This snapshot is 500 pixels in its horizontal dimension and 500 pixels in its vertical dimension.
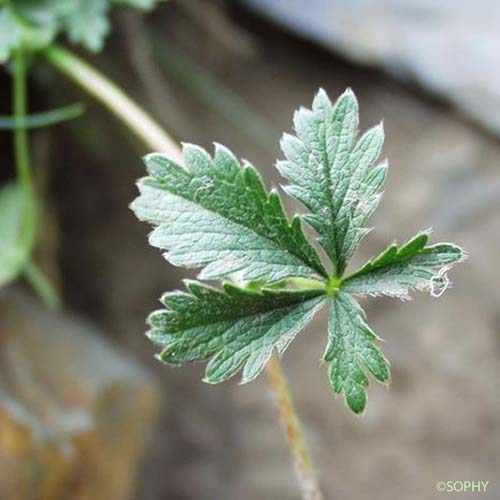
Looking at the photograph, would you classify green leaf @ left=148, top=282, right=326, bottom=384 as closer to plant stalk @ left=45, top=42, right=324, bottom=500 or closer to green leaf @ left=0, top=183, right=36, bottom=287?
plant stalk @ left=45, top=42, right=324, bottom=500

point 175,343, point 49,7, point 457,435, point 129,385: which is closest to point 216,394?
point 129,385

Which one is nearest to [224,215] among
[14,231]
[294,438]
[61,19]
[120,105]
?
[294,438]

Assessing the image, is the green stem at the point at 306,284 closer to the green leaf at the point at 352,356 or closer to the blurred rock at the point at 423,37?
the green leaf at the point at 352,356

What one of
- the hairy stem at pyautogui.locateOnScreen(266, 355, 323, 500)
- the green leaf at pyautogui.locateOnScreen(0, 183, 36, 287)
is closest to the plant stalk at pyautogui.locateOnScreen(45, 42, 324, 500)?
the hairy stem at pyautogui.locateOnScreen(266, 355, 323, 500)

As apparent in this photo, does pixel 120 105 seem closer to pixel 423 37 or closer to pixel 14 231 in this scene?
pixel 14 231

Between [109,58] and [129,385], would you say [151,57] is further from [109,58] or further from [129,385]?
[129,385]

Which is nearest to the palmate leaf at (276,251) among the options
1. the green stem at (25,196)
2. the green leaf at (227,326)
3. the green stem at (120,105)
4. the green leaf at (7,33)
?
the green leaf at (227,326)

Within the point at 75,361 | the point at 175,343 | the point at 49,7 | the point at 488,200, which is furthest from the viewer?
the point at 488,200
